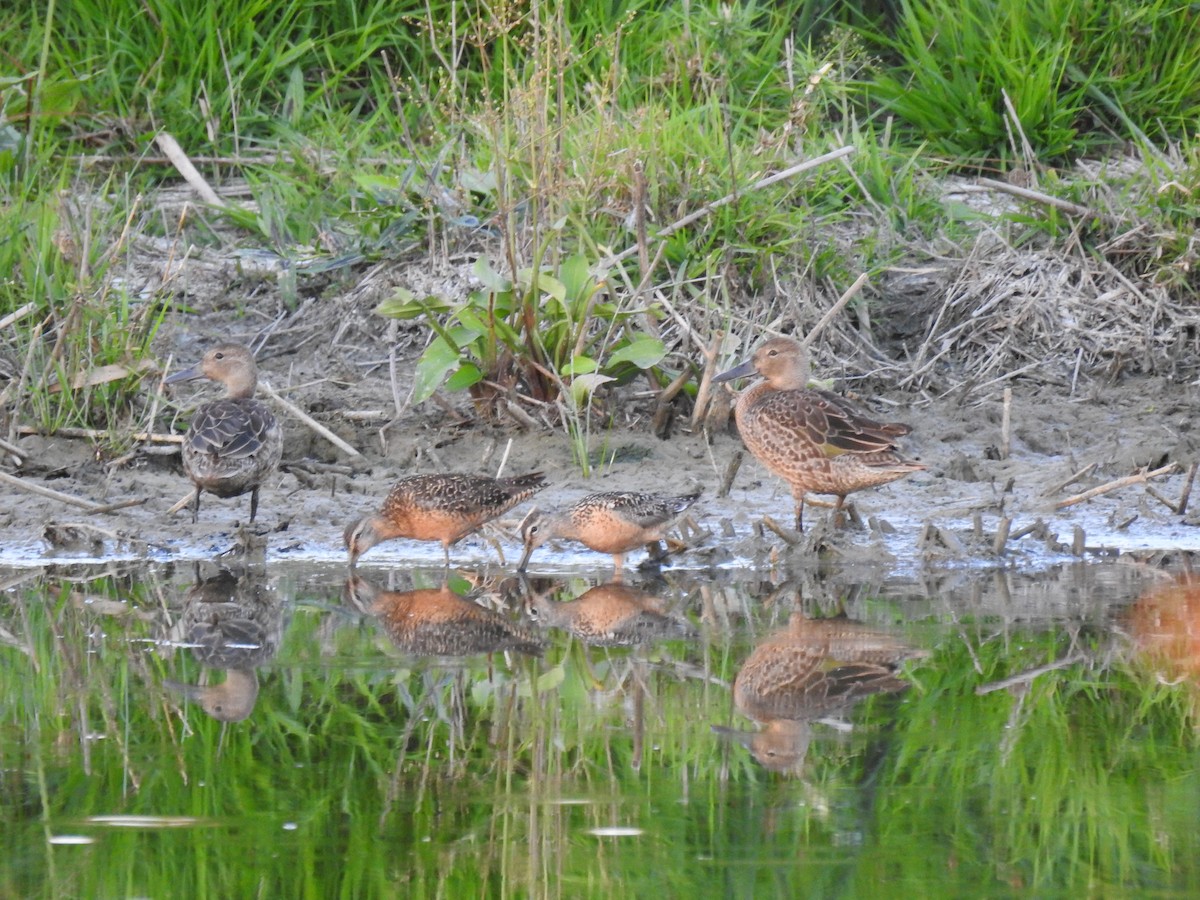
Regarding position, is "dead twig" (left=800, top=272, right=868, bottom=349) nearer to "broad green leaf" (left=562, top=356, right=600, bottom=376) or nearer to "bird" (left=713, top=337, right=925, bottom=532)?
"bird" (left=713, top=337, right=925, bottom=532)

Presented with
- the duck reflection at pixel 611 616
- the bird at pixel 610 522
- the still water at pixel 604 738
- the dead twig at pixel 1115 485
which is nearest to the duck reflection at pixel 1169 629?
the still water at pixel 604 738

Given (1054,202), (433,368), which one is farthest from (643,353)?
(1054,202)

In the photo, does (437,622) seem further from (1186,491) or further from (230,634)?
(1186,491)

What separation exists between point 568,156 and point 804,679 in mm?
4742

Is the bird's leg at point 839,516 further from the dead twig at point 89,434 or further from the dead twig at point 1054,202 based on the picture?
the dead twig at point 89,434

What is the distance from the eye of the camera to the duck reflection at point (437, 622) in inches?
237

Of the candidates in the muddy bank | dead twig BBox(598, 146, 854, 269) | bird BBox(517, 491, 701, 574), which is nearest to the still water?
bird BBox(517, 491, 701, 574)

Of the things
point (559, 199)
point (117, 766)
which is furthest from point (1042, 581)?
point (117, 766)

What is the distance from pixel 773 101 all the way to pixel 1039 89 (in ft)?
5.32

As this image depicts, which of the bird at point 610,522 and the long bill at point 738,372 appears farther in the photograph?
the long bill at point 738,372

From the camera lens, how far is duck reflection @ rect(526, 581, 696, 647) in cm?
613

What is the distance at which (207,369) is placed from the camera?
9.10m

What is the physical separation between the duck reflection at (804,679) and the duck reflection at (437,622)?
858 millimetres

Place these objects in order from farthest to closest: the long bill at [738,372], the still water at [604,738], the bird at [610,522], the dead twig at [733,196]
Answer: the dead twig at [733,196] < the long bill at [738,372] < the bird at [610,522] < the still water at [604,738]
